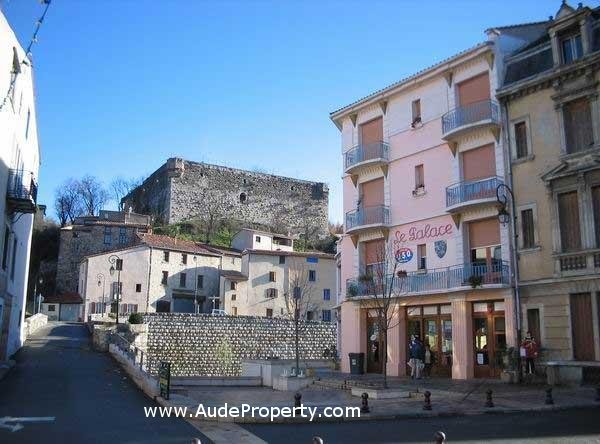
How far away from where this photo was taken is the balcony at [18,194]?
2397 cm

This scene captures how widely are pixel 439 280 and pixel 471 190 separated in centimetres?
393

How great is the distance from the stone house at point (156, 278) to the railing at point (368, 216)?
31.2 m

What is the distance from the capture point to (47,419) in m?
12.8

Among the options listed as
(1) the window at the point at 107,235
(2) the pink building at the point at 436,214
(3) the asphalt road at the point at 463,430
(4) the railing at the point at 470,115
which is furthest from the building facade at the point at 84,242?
(3) the asphalt road at the point at 463,430

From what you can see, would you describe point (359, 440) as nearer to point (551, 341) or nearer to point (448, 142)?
point (551, 341)

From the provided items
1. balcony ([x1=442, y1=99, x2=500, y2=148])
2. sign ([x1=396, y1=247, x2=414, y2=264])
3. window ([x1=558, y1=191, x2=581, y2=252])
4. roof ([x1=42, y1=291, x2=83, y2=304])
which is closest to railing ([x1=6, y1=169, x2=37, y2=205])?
sign ([x1=396, y1=247, x2=414, y2=264])

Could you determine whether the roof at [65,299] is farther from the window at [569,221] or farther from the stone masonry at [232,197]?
the window at [569,221]

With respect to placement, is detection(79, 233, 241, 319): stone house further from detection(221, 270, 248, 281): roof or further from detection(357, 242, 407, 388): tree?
detection(357, 242, 407, 388): tree

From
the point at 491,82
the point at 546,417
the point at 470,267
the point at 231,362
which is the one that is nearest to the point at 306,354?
the point at 231,362

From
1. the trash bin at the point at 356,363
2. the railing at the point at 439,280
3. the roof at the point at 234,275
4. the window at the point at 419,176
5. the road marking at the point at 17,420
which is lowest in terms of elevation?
the road marking at the point at 17,420

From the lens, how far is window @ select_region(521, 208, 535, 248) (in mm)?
21594

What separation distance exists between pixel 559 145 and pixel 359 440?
14.7 metres

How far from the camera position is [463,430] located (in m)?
11.6

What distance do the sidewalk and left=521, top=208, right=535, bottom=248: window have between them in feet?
17.0
